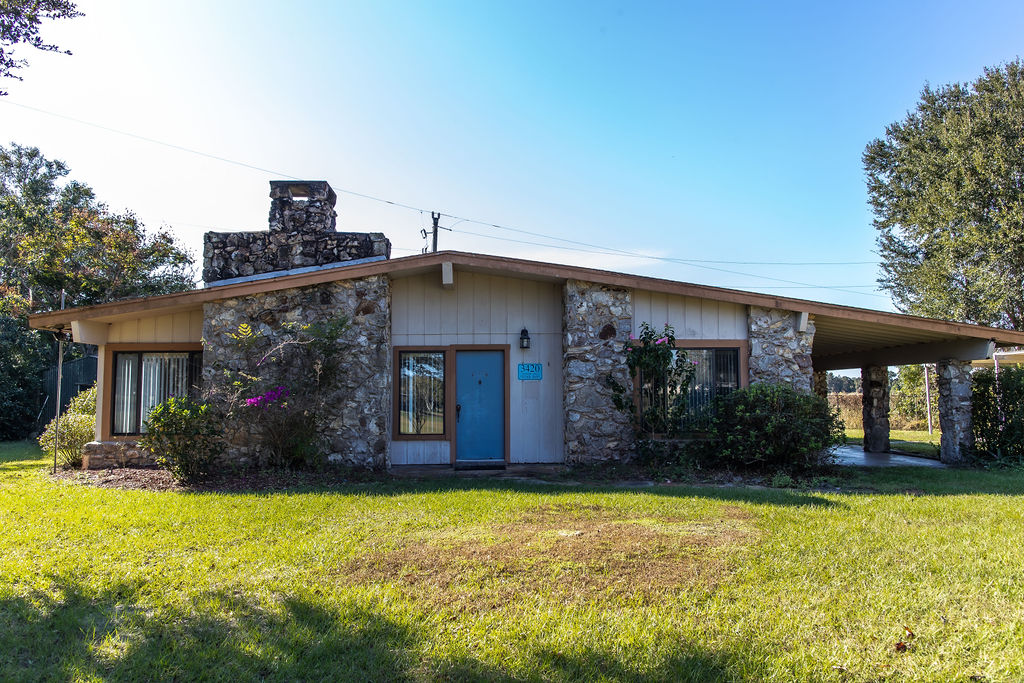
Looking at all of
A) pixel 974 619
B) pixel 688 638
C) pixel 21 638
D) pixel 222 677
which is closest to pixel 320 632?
pixel 222 677

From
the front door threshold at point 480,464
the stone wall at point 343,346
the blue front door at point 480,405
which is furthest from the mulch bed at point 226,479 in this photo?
the blue front door at point 480,405

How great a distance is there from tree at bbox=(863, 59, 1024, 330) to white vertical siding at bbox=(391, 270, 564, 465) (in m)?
15.2

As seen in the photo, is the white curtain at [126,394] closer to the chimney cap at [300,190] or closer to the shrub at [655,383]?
the chimney cap at [300,190]

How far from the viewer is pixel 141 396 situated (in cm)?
1059

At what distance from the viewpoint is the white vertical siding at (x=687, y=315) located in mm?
10352

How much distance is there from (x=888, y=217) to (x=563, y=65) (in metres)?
15.4

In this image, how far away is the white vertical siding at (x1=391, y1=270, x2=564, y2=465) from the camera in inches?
419

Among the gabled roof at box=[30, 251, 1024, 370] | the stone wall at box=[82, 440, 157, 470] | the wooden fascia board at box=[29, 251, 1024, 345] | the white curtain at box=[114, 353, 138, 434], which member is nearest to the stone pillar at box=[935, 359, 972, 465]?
the gabled roof at box=[30, 251, 1024, 370]

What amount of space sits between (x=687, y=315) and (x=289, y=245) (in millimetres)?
9056

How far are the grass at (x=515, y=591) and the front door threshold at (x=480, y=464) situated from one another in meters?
3.44

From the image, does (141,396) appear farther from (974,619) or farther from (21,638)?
(974,619)

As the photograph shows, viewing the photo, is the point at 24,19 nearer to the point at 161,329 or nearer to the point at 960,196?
the point at 161,329

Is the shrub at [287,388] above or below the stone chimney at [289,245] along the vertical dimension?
below

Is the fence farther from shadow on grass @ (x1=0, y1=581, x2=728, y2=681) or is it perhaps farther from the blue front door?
shadow on grass @ (x1=0, y1=581, x2=728, y2=681)
